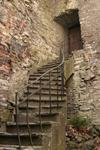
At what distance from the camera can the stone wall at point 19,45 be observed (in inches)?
146

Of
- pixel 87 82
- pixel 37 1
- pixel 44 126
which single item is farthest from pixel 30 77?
pixel 37 1

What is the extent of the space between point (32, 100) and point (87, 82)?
232 centimetres

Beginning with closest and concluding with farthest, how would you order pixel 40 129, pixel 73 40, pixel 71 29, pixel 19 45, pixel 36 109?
pixel 40 129 → pixel 36 109 → pixel 19 45 → pixel 73 40 → pixel 71 29

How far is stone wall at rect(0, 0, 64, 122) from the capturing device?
3.70 m

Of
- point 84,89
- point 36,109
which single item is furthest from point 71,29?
point 36,109

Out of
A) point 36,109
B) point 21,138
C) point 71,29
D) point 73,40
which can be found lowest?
point 21,138

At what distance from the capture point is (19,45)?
4375 millimetres

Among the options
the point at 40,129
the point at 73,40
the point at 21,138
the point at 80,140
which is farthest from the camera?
the point at 73,40

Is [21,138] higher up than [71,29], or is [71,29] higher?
[71,29]

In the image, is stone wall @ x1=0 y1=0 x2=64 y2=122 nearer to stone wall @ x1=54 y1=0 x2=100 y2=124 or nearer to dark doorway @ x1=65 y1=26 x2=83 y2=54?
stone wall @ x1=54 y1=0 x2=100 y2=124

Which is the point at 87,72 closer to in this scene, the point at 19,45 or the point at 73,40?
the point at 19,45

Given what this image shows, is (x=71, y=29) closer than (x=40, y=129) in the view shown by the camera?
No

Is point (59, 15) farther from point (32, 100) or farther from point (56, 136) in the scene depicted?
point (56, 136)

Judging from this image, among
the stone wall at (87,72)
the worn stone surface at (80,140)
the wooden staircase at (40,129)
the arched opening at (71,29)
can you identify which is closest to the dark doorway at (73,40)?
the arched opening at (71,29)
